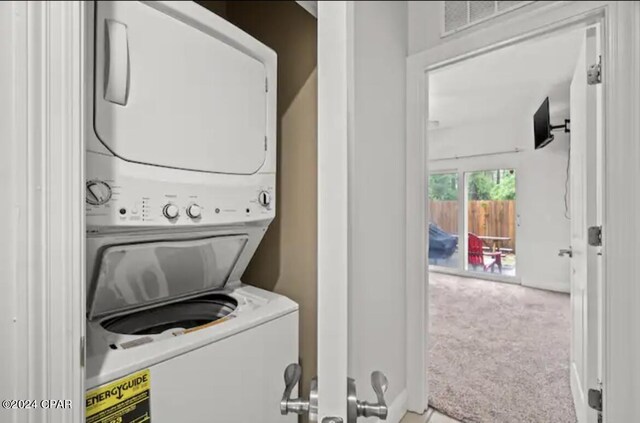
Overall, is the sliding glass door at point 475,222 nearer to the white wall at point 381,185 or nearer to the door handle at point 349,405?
the white wall at point 381,185

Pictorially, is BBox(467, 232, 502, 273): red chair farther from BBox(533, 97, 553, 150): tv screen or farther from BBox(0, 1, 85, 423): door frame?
BBox(0, 1, 85, 423): door frame

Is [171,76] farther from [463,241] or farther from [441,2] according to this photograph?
[463,241]

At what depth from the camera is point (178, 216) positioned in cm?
63

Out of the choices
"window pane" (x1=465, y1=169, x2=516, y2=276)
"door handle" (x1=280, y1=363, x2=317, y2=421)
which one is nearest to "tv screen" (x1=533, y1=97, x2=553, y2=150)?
"window pane" (x1=465, y1=169, x2=516, y2=276)

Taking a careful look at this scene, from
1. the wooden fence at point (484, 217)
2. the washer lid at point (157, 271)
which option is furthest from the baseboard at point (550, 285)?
the washer lid at point (157, 271)

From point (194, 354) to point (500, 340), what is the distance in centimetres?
313

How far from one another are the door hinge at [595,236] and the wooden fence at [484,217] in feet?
12.4

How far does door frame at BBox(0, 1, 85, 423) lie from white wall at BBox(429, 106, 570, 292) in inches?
216

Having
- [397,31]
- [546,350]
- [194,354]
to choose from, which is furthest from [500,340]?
[194,354]

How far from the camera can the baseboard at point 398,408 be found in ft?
5.50

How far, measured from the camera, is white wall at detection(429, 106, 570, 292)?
468 centimetres

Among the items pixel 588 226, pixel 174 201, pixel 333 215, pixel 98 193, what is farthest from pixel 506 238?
pixel 98 193

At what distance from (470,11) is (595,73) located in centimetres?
69

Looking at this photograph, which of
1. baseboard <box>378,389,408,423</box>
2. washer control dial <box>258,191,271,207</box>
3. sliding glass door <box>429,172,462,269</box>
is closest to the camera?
washer control dial <box>258,191,271,207</box>
